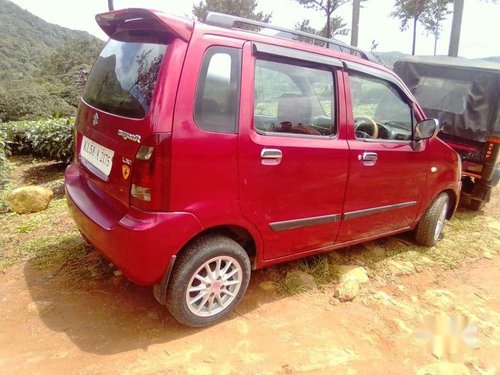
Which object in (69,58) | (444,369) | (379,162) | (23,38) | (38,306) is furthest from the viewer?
(23,38)

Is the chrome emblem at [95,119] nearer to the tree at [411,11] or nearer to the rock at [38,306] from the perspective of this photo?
the rock at [38,306]

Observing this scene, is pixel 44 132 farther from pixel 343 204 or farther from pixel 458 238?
pixel 458 238

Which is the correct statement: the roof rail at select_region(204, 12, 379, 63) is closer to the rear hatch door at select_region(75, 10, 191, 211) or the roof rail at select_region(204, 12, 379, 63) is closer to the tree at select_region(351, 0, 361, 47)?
the rear hatch door at select_region(75, 10, 191, 211)

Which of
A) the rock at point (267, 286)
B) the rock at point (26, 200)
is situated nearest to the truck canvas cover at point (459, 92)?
the rock at point (267, 286)

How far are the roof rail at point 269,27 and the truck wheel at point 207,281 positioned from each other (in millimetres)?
1321

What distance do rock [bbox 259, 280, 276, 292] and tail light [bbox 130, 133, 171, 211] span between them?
1.28 metres

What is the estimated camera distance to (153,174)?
1.99 meters

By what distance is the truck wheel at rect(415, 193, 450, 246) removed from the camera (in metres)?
→ 3.86

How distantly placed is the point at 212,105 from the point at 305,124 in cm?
81

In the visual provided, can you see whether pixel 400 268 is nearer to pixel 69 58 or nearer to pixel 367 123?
pixel 367 123

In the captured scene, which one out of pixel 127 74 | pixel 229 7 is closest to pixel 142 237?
pixel 127 74

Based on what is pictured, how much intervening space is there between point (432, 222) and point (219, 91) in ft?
9.39

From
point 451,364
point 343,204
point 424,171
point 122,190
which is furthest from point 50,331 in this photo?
point 424,171

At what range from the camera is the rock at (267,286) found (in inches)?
116
